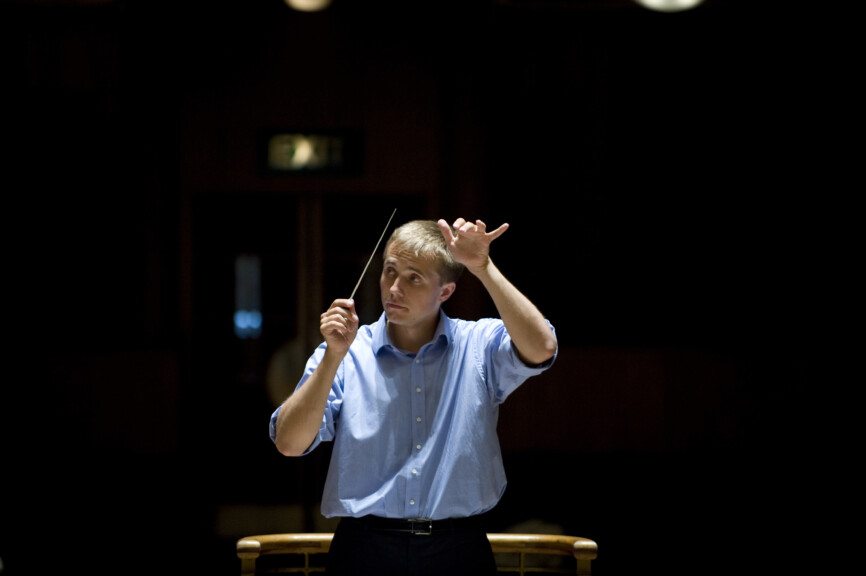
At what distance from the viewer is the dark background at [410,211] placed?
17.6ft

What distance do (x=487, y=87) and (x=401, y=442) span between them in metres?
4.18

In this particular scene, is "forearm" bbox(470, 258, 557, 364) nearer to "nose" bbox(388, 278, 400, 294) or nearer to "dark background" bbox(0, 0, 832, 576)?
"nose" bbox(388, 278, 400, 294)

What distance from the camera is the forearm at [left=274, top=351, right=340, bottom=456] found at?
1.72 meters

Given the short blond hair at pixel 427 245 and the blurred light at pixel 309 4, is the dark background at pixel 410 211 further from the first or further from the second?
the short blond hair at pixel 427 245

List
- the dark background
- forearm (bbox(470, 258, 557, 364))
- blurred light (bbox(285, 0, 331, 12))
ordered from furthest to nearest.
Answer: the dark background < blurred light (bbox(285, 0, 331, 12)) < forearm (bbox(470, 258, 557, 364))

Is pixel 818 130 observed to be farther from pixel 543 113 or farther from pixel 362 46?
pixel 362 46

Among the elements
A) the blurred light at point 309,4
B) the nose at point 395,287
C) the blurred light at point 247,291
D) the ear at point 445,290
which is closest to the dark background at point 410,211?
the blurred light at point 247,291

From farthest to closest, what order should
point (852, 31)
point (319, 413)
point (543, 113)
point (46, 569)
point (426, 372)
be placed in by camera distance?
point (543, 113), point (852, 31), point (46, 569), point (426, 372), point (319, 413)

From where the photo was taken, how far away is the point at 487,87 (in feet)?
18.6

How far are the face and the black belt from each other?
42 cm

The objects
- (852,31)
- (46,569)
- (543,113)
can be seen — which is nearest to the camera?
(46,569)

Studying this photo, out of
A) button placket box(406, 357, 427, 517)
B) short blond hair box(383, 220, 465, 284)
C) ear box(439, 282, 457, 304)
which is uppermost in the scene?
short blond hair box(383, 220, 465, 284)

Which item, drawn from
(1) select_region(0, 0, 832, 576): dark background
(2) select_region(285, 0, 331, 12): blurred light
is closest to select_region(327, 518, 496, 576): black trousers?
(1) select_region(0, 0, 832, 576): dark background

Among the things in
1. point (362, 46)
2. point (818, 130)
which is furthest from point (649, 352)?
point (362, 46)
